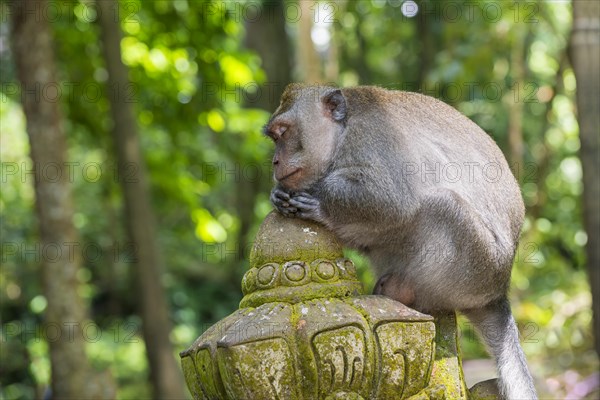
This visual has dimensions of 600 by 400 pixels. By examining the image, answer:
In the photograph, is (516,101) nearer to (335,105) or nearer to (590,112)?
(590,112)

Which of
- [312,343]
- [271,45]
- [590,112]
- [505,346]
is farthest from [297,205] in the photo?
[271,45]

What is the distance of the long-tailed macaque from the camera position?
335 centimetres

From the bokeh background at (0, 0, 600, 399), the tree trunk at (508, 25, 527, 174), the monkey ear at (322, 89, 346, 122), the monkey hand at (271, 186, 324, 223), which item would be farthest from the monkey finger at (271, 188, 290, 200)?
the tree trunk at (508, 25, 527, 174)

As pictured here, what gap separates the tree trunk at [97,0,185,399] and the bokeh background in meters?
0.02

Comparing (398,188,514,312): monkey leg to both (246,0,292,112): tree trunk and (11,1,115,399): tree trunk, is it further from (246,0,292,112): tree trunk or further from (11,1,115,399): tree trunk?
(246,0,292,112): tree trunk

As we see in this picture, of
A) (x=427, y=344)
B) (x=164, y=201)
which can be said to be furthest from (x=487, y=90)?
(x=427, y=344)

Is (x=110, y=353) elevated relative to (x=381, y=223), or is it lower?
lower

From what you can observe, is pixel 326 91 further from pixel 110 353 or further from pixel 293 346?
pixel 110 353

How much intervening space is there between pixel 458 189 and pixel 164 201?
239 inches

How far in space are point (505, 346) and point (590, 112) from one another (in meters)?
1.98

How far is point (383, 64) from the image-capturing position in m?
19.7

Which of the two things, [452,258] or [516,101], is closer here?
[452,258]

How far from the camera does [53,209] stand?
6391 mm

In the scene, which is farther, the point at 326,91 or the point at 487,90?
the point at 487,90
